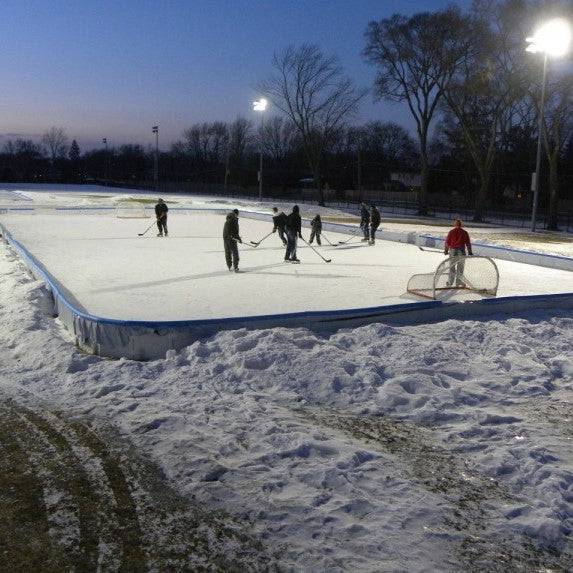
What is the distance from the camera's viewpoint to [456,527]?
429 cm

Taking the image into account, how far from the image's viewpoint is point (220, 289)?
11.9 metres

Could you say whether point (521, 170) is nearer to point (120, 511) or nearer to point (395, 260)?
point (395, 260)

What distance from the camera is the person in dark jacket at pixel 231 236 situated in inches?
536

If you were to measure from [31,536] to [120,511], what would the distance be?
584mm

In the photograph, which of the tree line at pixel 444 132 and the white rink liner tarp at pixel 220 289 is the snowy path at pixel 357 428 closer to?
the white rink liner tarp at pixel 220 289

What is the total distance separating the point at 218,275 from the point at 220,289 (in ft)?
5.99

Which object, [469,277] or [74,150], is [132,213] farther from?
[74,150]

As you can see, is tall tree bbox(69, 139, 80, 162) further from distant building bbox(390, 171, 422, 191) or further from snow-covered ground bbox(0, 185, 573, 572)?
snow-covered ground bbox(0, 185, 573, 572)

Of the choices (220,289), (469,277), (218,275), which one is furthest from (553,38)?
(220,289)

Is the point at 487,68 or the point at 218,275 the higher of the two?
the point at 487,68

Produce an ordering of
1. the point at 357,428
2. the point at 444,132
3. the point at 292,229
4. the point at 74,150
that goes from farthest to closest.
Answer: the point at 74,150 → the point at 444,132 → the point at 292,229 → the point at 357,428

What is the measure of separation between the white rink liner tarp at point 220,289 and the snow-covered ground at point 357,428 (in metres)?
0.36

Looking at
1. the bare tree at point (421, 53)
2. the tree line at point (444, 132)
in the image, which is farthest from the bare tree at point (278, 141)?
the bare tree at point (421, 53)

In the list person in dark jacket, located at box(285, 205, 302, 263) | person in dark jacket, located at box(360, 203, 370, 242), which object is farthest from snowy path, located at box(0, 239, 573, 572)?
person in dark jacket, located at box(360, 203, 370, 242)
